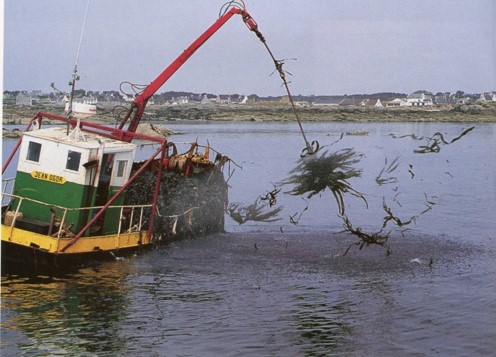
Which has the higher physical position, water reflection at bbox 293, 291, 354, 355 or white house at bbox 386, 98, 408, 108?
white house at bbox 386, 98, 408, 108

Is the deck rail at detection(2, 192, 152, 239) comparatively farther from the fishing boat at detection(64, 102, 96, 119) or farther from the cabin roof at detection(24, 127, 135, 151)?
the fishing boat at detection(64, 102, 96, 119)

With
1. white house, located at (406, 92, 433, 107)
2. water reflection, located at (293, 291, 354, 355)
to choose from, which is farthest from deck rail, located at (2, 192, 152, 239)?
white house, located at (406, 92, 433, 107)

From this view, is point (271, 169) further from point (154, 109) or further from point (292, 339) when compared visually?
point (154, 109)

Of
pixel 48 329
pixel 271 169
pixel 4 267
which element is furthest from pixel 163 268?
pixel 271 169

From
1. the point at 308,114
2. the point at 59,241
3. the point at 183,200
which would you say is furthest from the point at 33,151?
the point at 308,114

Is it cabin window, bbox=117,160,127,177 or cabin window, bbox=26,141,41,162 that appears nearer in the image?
cabin window, bbox=26,141,41,162

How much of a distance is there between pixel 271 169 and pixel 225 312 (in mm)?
27280

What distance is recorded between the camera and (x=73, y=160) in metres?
15.3

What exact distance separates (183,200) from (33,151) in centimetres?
473

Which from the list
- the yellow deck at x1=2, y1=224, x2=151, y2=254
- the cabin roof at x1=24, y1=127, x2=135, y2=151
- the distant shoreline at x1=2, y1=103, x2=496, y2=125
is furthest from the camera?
the distant shoreline at x1=2, y1=103, x2=496, y2=125

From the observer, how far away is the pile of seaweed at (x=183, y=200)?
18.2 metres

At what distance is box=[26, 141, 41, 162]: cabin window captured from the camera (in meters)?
15.5

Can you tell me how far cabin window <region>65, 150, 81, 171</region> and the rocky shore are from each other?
59.6 metres

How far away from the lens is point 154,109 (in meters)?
80.6
